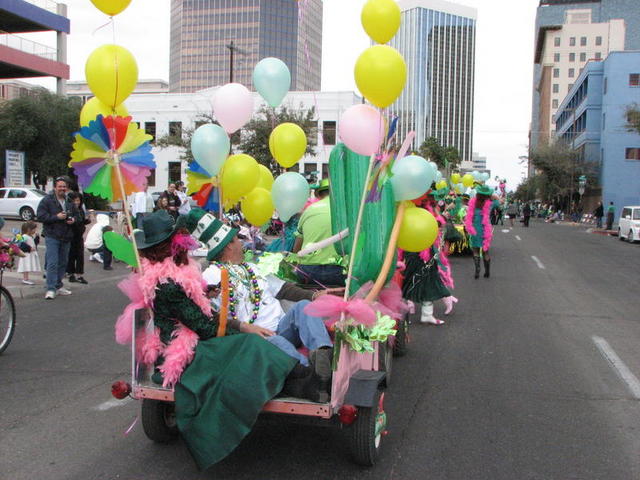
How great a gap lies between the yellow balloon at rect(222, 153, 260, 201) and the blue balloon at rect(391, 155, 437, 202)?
1.64 meters

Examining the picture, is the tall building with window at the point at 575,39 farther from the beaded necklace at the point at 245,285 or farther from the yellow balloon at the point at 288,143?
the beaded necklace at the point at 245,285

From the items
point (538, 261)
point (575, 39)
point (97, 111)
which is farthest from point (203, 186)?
point (575, 39)

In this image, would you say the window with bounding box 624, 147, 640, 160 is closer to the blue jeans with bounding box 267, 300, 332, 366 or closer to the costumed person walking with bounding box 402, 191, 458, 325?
the costumed person walking with bounding box 402, 191, 458, 325

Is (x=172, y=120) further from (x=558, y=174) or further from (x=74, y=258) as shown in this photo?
(x=74, y=258)

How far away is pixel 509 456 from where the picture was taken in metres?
4.09

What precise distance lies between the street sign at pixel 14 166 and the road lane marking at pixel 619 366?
76.0 ft

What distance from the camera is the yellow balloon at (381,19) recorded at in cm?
388

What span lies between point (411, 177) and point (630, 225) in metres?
27.9

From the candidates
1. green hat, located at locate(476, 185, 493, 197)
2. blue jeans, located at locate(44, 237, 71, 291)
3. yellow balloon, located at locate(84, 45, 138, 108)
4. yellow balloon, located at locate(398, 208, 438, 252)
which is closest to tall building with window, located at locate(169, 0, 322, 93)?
yellow balloon, located at locate(84, 45, 138, 108)

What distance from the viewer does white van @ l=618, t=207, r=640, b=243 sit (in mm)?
27734

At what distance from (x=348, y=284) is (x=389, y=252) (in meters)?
0.46

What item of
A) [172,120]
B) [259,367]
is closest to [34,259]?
[259,367]

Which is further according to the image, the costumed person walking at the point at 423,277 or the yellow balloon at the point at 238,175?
the costumed person walking at the point at 423,277

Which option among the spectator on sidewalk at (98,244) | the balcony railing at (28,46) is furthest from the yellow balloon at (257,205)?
the balcony railing at (28,46)
